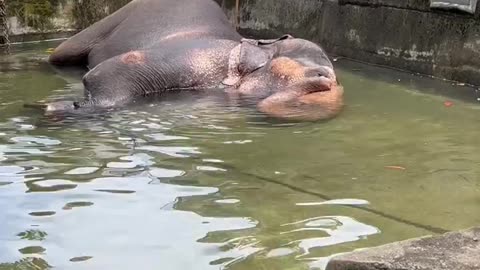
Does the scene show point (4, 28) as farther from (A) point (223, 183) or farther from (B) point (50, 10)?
(A) point (223, 183)

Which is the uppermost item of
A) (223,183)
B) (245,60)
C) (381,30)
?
(381,30)

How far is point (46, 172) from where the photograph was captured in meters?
3.31

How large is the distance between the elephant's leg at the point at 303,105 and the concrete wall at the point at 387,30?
1.17 m

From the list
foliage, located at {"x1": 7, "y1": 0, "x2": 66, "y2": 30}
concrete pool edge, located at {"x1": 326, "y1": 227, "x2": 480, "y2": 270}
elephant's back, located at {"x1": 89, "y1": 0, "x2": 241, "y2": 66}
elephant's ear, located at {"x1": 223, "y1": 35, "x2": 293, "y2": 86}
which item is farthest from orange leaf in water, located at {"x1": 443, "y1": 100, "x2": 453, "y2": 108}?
foliage, located at {"x1": 7, "y1": 0, "x2": 66, "y2": 30}

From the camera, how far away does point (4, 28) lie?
22.6 feet

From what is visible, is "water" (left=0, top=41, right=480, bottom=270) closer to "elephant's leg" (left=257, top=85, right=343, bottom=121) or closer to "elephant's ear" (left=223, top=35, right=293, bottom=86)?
"elephant's leg" (left=257, top=85, right=343, bottom=121)

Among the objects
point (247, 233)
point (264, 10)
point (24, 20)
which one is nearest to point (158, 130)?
point (247, 233)

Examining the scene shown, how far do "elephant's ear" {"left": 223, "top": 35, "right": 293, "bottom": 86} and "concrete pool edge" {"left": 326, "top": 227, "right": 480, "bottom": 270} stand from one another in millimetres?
3132

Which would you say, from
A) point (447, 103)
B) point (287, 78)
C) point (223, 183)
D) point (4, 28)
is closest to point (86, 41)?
point (4, 28)

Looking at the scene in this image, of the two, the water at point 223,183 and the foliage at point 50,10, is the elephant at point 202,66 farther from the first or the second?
the foliage at point 50,10

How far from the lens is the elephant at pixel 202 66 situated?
15.5 ft

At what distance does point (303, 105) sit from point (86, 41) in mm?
2266

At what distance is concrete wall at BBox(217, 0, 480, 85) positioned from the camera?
5609mm

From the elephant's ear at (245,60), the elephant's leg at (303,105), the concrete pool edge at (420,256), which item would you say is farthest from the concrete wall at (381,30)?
the concrete pool edge at (420,256)
